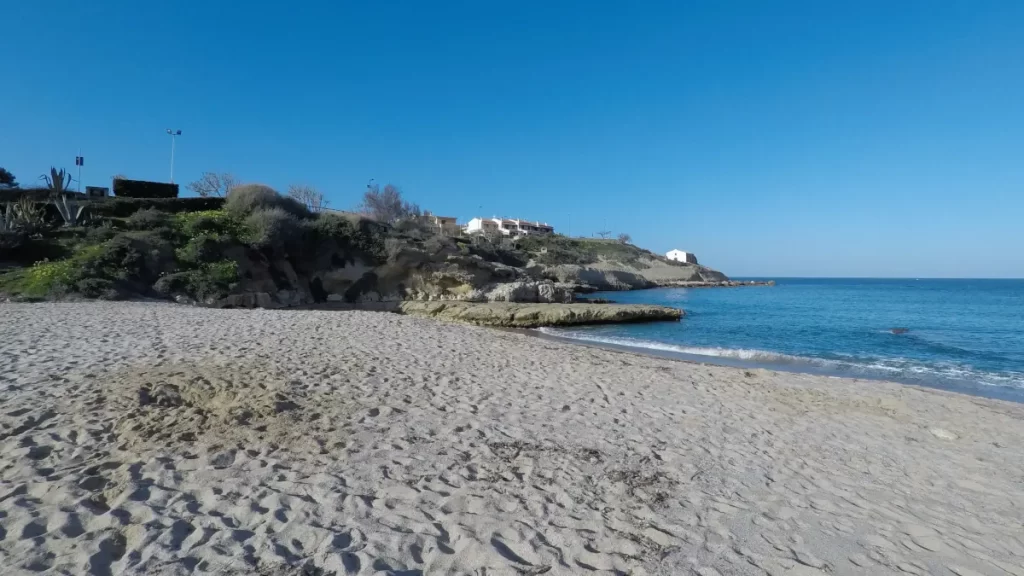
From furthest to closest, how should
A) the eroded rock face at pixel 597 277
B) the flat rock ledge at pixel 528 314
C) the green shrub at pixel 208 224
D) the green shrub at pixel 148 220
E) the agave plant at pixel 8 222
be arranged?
1. the eroded rock face at pixel 597 277
2. the green shrub at pixel 208 224
3. the green shrub at pixel 148 220
4. the flat rock ledge at pixel 528 314
5. the agave plant at pixel 8 222

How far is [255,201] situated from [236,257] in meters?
5.60

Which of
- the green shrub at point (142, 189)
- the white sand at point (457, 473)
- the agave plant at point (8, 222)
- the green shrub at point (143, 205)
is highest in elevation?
the green shrub at point (142, 189)

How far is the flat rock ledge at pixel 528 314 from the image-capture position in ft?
82.9

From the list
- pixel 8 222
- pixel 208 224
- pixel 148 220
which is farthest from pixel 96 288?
pixel 208 224

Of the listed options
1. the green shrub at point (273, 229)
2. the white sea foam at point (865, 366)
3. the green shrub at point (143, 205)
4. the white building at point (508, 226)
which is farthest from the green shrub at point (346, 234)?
the white building at point (508, 226)

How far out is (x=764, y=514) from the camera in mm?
4520

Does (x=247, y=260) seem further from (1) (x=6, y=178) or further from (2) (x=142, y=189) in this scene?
(1) (x=6, y=178)

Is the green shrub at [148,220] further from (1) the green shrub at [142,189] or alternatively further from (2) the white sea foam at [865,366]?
(2) the white sea foam at [865,366]

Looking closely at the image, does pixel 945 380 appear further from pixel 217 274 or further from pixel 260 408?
pixel 217 274

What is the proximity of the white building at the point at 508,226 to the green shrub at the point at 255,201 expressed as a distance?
6334cm

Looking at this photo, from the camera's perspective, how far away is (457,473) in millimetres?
4879

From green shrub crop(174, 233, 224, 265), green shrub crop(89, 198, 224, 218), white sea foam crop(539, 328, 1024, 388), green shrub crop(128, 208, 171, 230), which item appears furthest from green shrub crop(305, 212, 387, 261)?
white sea foam crop(539, 328, 1024, 388)

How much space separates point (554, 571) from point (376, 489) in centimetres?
179

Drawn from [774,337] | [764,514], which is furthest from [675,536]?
[774,337]
